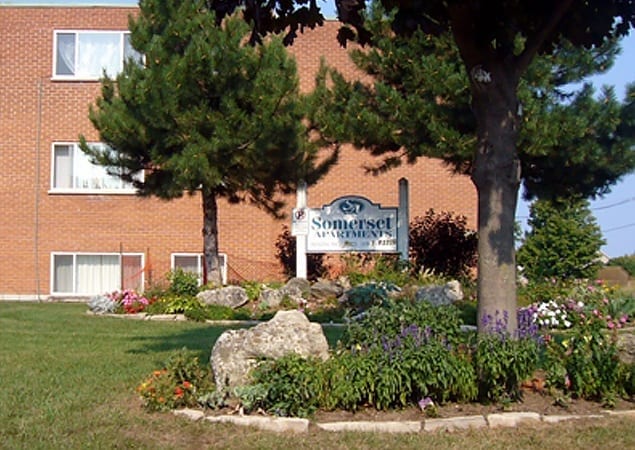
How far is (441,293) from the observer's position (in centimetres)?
1484

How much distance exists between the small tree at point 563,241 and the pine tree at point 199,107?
1138 centimetres

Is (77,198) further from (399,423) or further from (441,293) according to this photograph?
(399,423)

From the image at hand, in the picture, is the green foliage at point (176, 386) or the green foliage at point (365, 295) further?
the green foliage at point (365, 295)

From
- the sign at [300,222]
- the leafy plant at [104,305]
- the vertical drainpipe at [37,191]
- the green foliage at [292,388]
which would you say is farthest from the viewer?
the vertical drainpipe at [37,191]

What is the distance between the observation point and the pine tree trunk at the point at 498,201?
24.2ft

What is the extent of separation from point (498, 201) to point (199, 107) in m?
8.91

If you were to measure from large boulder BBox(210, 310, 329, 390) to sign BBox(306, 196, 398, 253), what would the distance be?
10.2 meters

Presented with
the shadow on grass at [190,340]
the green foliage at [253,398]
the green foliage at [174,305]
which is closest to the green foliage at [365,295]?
the shadow on grass at [190,340]

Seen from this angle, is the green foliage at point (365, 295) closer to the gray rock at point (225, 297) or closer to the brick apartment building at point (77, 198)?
the gray rock at point (225, 297)

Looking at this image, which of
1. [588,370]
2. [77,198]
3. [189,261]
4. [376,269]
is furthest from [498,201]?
[77,198]

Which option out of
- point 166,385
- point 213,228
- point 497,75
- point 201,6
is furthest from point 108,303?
point 497,75

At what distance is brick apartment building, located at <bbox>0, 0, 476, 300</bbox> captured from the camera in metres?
21.4

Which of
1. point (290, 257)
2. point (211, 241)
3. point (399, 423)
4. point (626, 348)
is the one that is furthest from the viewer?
point (290, 257)

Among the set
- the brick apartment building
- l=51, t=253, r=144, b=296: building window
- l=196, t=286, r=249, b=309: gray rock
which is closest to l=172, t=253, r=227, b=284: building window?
the brick apartment building
